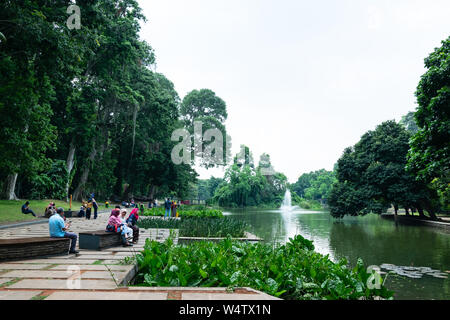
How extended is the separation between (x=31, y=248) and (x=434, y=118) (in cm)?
1427

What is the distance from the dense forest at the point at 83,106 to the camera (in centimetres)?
1267

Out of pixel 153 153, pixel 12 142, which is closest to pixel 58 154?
pixel 153 153

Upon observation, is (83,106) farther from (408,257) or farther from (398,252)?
(408,257)

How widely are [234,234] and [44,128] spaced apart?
41.8ft

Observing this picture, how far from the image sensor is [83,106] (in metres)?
23.3

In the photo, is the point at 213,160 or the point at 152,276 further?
the point at 213,160

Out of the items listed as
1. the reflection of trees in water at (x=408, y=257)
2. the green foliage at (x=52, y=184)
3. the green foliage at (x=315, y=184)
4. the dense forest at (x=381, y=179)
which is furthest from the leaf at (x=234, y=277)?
the green foliage at (x=315, y=184)

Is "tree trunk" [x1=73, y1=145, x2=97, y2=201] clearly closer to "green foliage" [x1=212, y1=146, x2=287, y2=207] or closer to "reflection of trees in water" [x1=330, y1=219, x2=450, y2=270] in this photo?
"reflection of trees in water" [x1=330, y1=219, x2=450, y2=270]

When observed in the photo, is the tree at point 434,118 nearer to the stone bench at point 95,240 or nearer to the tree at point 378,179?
the tree at point 378,179

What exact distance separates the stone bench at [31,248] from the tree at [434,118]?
12699 mm

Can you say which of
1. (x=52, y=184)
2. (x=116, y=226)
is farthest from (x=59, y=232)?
(x=52, y=184)

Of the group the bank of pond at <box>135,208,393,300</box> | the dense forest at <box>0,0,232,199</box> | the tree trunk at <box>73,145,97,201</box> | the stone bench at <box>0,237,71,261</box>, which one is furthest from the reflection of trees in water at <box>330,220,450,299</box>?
the tree trunk at <box>73,145,97,201</box>

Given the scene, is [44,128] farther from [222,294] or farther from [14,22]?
[222,294]

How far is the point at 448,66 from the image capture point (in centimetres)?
1127
